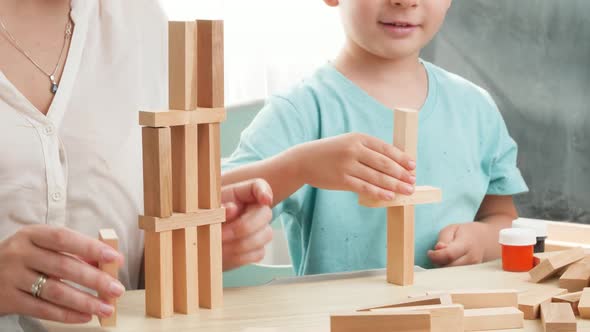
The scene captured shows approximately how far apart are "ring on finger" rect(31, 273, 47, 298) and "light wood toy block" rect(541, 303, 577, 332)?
0.47 m

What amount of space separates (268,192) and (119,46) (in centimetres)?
33

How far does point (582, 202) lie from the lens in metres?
1.98

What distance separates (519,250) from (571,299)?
0.17 metres

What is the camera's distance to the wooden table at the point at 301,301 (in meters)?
0.88

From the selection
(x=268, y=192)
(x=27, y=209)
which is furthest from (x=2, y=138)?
(x=268, y=192)

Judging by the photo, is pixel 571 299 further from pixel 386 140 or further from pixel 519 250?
pixel 386 140

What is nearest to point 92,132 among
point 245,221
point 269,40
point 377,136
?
point 245,221

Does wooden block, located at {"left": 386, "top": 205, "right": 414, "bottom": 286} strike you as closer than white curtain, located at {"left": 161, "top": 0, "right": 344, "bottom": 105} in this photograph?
Yes

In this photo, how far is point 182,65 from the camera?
89 centimetres

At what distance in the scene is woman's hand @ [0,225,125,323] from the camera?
0.81 meters

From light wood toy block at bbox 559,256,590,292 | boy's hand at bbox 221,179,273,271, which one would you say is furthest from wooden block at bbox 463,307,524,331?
boy's hand at bbox 221,179,273,271

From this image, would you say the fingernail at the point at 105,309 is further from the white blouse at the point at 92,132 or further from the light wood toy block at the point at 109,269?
the white blouse at the point at 92,132

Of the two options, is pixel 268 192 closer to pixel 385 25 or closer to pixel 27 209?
pixel 27 209

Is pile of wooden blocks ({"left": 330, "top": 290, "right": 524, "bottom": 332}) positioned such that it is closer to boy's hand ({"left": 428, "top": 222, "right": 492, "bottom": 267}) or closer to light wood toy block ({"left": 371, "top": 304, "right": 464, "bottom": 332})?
light wood toy block ({"left": 371, "top": 304, "right": 464, "bottom": 332})
